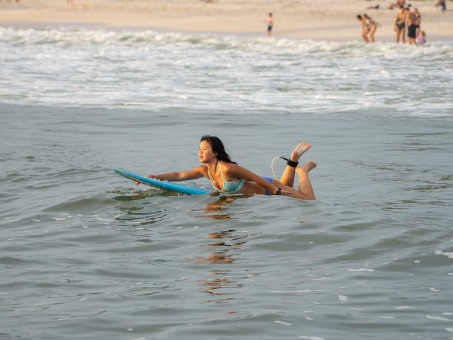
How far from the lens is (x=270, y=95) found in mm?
22031

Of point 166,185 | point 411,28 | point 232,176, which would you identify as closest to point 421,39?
point 411,28

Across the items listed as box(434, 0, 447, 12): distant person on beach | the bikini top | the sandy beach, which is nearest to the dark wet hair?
the bikini top

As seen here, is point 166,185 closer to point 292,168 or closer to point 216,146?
point 216,146

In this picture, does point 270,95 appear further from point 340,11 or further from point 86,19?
point 86,19

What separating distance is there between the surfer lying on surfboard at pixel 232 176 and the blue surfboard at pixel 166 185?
2.6 inches

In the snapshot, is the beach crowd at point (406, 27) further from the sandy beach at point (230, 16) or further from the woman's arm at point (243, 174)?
the woman's arm at point (243, 174)

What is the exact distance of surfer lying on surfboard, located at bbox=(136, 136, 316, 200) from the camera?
1017cm

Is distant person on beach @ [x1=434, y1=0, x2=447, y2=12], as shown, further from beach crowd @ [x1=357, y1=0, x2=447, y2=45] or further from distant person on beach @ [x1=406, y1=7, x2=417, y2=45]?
distant person on beach @ [x1=406, y1=7, x2=417, y2=45]

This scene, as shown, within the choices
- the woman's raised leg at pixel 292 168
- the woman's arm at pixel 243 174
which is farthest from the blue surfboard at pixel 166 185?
the woman's raised leg at pixel 292 168

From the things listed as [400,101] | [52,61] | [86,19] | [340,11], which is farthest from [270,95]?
[86,19]

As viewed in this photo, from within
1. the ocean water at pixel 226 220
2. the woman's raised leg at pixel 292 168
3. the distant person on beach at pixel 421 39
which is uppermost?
the distant person on beach at pixel 421 39

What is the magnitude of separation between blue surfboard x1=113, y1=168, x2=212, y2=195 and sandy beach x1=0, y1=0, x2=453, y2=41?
2974 centimetres

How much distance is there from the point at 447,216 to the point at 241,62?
21921 mm

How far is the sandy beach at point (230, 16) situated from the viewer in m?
44.2
